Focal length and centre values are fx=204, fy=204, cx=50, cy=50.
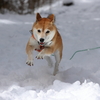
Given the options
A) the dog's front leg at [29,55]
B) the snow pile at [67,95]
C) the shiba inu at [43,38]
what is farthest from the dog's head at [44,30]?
the snow pile at [67,95]

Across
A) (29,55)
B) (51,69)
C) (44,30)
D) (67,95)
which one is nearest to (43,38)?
(44,30)

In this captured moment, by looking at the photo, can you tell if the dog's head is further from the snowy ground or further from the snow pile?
the snow pile

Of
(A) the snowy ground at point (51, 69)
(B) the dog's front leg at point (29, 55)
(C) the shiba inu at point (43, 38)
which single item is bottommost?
(A) the snowy ground at point (51, 69)

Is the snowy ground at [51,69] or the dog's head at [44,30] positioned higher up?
the dog's head at [44,30]

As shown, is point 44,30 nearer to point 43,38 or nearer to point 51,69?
point 43,38

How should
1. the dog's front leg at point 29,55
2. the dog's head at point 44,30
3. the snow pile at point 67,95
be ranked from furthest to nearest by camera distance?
the dog's front leg at point 29,55
the dog's head at point 44,30
the snow pile at point 67,95

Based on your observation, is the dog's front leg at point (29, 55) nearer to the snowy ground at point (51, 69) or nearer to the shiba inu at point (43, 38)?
the shiba inu at point (43, 38)

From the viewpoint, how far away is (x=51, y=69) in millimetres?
5047

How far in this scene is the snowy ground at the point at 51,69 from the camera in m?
2.92

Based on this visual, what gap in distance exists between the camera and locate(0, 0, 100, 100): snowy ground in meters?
2.92

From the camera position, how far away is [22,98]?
112 inches

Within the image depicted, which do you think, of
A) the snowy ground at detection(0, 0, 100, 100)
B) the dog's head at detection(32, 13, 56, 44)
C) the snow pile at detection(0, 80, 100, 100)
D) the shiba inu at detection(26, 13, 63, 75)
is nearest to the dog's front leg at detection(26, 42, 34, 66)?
the shiba inu at detection(26, 13, 63, 75)

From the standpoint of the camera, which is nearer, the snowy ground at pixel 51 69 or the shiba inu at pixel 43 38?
the snowy ground at pixel 51 69

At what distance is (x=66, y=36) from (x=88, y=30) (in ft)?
4.44
